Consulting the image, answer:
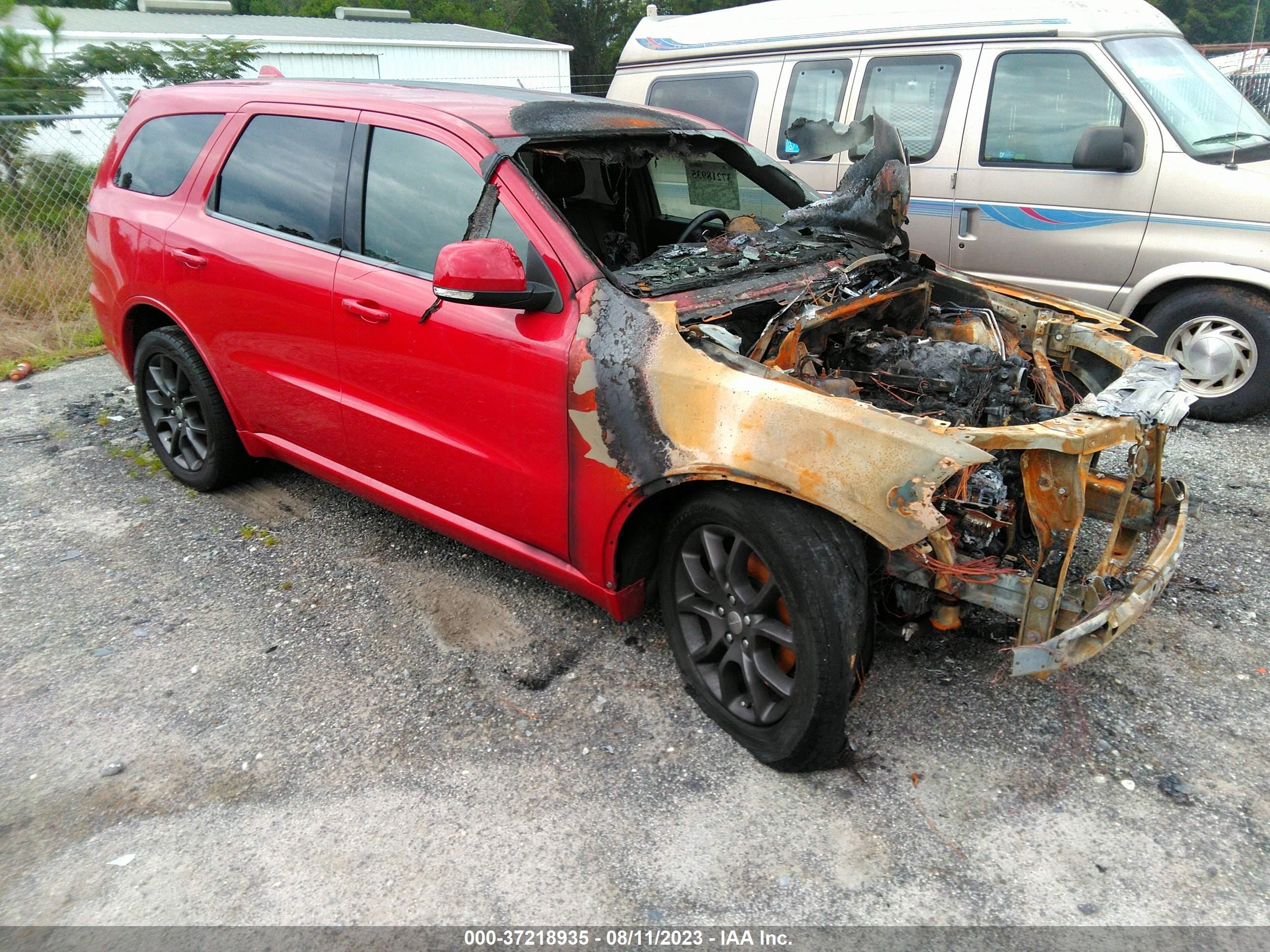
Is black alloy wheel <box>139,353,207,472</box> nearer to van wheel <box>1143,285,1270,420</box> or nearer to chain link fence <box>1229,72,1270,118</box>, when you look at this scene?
van wheel <box>1143,285,1270,420</box>

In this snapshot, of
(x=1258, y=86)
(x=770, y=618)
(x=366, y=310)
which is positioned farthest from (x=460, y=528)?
(x=1258, y=86)

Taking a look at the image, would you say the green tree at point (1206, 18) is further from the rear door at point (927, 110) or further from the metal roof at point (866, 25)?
the rear door at point (927, 110)

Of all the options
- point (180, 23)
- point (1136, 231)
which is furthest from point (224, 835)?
point (180, 23)

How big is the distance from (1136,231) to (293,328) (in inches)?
177

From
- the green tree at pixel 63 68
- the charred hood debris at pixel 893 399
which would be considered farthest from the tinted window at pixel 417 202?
the green tree at pixel 63 68

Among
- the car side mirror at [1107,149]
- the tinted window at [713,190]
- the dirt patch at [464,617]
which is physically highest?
the car side mirror at [1107,149]

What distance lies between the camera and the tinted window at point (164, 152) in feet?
13.2

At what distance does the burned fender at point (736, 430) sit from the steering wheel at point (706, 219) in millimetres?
1408

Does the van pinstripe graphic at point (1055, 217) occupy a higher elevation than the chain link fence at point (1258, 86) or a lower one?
lower

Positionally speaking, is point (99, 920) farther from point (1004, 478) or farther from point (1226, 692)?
point (1226, 692)

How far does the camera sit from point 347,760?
9.09ft

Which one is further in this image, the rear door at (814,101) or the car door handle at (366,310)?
the rear door at (814,101)

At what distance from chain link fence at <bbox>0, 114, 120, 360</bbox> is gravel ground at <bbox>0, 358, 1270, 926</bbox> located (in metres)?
5.04

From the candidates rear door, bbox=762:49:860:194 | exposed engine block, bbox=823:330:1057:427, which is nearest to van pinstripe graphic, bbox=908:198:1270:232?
rear door, bbox=762:49:860:194
